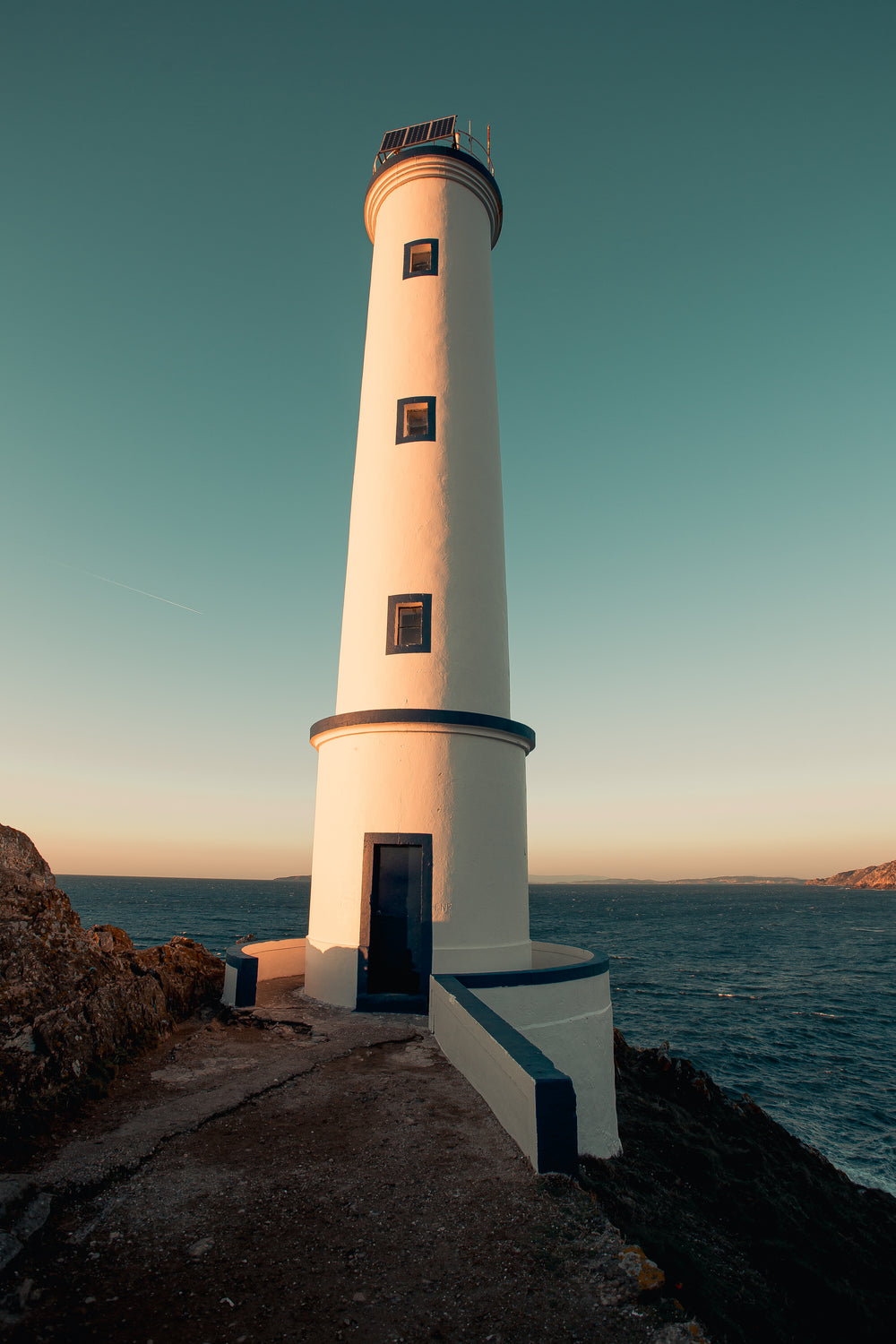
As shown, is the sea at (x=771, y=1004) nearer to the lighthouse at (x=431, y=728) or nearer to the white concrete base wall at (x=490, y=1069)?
the lighthouse at (x=431, y=728)

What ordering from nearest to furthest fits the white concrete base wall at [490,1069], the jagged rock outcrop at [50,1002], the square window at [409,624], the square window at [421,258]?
the white concrete base wall at [490,1069]
the jagged rock outcrop at [50,1002]
the square window at [409,624]
the square window at [421,258]

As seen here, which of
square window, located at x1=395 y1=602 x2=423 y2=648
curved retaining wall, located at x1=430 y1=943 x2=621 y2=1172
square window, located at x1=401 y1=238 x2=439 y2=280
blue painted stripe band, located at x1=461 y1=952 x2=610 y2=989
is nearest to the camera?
curved retaining wall, located at x1=430 y1=943 x2=621 y2=1172

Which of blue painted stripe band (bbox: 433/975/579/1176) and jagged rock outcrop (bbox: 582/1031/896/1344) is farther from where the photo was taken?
jagged rock outcrop (bbox: 582/1031/896/1344)

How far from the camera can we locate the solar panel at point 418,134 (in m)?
15.5

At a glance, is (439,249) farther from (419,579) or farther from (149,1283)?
(149,1283)

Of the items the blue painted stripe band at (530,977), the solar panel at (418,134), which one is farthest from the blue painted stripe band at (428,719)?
the solar panel at (418,134)

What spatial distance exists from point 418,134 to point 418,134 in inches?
1.4

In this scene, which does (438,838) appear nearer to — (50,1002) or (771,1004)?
(50,1002)

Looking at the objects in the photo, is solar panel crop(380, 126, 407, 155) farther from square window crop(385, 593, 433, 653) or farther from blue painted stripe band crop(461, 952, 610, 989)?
blue painted stripe band crop(461, 952, 610, 989)

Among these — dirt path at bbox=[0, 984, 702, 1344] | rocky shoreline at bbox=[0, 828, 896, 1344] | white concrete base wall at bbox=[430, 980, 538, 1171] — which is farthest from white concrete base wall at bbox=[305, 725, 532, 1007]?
dirt path at bbox=[0, 984, 702, 1344]

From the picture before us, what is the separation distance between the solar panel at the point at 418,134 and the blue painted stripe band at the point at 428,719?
12.7 metres

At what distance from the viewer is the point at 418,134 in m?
15.8

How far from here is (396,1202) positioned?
4.69m

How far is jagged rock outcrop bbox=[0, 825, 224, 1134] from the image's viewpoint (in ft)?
19.9
